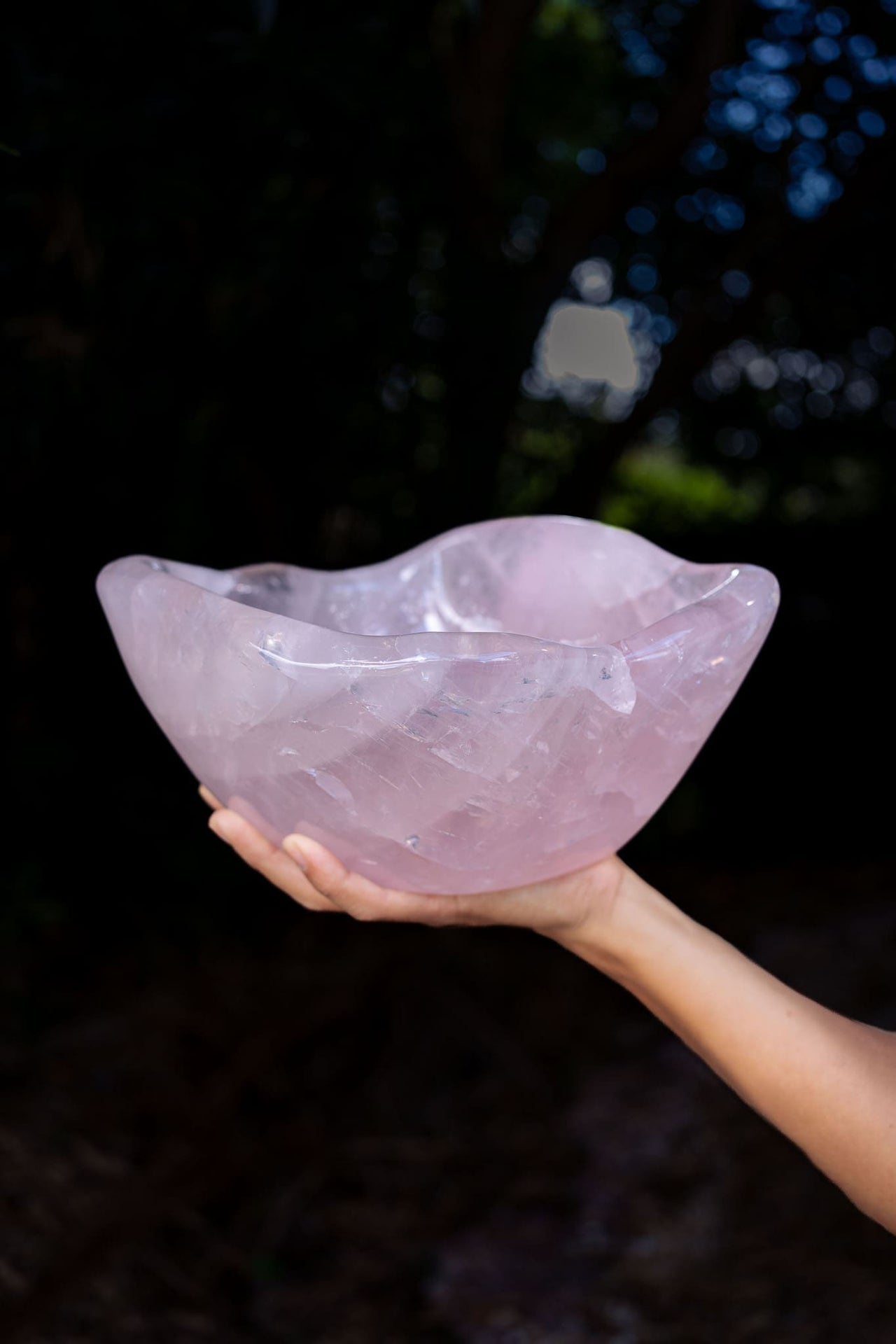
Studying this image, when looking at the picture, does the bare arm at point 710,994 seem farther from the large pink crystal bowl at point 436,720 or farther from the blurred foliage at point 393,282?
the blurred foliage at point 393,282

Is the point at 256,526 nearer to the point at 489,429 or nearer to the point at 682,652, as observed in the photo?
the point at 489,429

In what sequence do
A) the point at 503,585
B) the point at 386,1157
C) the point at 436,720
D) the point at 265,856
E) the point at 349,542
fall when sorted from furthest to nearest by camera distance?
the point at 349,542, the point at 386,1157, the point at 503,585, the point at 265,856, the point at 436,720

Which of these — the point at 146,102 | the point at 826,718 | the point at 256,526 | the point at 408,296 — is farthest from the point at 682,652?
the point at 826,718

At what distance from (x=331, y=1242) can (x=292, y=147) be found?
4.44ft

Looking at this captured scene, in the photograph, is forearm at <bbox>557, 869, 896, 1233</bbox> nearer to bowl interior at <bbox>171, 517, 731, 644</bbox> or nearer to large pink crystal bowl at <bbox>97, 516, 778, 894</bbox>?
large pink crystal bowl at <bbox>97, 516, 778, 894</bbox>

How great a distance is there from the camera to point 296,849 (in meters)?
0.67

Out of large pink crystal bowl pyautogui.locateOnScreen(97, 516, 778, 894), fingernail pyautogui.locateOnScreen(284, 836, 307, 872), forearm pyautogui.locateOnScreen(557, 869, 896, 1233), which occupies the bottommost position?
forearm pyautogui.locateOnScreen(557, 869, 896, 1233)

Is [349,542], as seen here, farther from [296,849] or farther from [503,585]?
[296,849]

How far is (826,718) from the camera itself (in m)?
2.87

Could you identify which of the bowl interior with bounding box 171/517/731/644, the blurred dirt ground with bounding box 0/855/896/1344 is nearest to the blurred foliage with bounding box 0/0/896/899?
the blurred dirt ground with bounding box 0/855/896/1344

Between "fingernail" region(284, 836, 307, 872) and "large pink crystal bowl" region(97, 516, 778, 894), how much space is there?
0.01 metres

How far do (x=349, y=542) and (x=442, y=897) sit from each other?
1300 mm

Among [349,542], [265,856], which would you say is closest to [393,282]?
[349,542]

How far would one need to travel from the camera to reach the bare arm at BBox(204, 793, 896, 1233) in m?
0.67
